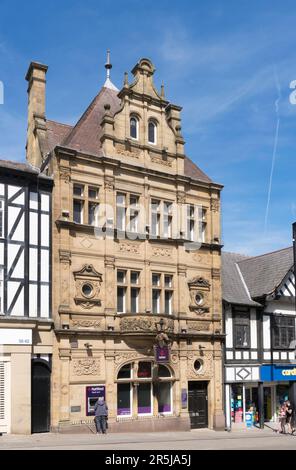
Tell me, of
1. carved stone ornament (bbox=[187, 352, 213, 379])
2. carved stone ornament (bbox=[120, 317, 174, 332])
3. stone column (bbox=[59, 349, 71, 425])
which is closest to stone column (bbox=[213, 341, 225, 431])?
carved stone ornament (bbox=[187, 352, 213, 379])

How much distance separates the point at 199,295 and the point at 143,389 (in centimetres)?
537

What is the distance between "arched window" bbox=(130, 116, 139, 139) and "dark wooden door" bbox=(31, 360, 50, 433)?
11560 mm

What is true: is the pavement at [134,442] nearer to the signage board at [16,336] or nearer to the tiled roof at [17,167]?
the signage board at [16,336]

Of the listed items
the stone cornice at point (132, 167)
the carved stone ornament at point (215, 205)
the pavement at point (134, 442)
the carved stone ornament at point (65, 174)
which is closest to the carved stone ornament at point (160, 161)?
the stone cornice at point (132, 167)

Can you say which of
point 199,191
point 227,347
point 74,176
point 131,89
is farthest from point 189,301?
point 131,89

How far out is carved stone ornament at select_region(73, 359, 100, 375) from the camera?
2530cm

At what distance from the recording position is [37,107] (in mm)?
29109

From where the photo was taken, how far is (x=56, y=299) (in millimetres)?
25266

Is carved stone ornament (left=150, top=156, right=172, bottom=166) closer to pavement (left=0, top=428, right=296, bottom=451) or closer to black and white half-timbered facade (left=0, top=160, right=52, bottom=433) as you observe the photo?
black and white half-timbered facade (left=0, top=160, right=52, bottom=433)

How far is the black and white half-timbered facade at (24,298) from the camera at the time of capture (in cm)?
2353

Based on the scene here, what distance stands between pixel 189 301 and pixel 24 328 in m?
8.63

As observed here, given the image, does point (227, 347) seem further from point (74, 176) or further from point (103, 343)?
point (74, 176)

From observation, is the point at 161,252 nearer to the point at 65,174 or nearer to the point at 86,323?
the point at 86,323

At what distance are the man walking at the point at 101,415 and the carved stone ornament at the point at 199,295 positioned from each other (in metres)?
6.96
